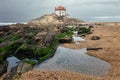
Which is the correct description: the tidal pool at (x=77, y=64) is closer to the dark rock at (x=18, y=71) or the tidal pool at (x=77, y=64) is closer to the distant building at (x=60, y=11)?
the dark rock at (x=18, y=71)

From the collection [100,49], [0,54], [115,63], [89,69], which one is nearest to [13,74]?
[89,69]

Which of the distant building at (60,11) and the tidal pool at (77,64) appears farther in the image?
the distant building at (60,11)

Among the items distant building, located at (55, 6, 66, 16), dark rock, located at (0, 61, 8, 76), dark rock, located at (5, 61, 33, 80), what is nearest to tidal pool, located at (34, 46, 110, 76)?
dark rock, located at (5, 61, 33, 80)

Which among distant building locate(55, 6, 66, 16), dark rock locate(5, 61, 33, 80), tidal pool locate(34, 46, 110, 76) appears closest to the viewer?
dark rock locate(5, 61, 33, 80)

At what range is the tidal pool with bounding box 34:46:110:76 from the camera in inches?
940

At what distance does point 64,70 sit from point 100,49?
41.7 feet

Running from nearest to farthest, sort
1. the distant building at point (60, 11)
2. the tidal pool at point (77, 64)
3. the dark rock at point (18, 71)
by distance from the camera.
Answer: the dark rock at point (18, 71) < the tidal pool at point (77, 64) < the distant building at point (60, 11)

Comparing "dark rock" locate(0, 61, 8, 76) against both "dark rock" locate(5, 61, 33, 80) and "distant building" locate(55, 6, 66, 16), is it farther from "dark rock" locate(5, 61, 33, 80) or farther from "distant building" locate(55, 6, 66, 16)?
"distant building" locate(55, 6, 66, 16)

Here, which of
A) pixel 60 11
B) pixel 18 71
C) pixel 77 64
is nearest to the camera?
pixel 18 71

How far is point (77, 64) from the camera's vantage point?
2623cm

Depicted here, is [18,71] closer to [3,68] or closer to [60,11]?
[3,68]

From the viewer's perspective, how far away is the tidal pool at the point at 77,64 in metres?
23.9

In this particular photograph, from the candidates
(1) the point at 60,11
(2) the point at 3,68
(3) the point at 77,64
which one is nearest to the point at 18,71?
(2) the point at 3,68

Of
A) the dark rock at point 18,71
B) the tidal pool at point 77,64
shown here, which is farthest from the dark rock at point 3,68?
the tidal pool at point 77,64
